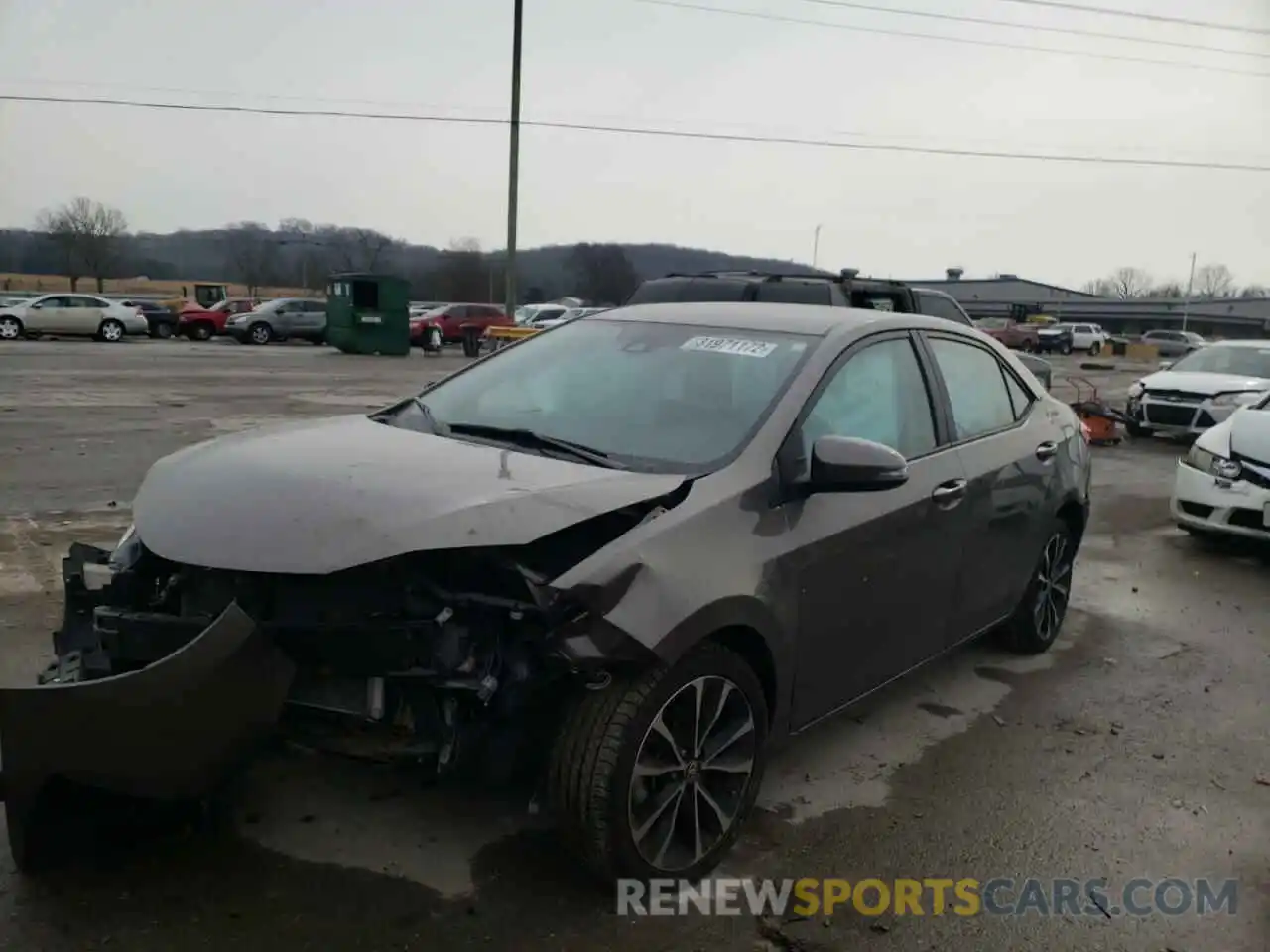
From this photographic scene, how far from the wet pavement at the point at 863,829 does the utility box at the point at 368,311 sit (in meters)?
24.0

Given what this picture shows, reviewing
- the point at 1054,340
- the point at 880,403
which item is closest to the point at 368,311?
the point at 880,403

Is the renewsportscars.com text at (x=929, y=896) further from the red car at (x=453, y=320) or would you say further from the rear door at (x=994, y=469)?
the red car at (x=453, y=320)

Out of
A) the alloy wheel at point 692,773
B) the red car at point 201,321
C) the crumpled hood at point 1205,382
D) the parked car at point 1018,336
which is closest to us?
the alloy wheel at point 692,773

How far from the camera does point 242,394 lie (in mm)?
15711

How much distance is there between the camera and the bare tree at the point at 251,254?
68062 mm

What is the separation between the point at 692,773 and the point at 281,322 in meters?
34.5

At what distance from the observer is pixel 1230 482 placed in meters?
6.97

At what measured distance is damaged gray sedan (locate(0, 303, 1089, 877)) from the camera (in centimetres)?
256

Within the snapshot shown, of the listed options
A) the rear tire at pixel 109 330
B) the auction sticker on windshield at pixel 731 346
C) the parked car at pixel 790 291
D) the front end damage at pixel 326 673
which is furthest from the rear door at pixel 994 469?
the rear tire at pixel 109 330

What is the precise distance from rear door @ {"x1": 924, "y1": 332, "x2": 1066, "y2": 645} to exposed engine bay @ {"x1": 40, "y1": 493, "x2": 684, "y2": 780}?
6.35 ft

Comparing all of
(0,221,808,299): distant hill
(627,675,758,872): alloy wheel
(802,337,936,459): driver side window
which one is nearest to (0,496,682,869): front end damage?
(627,675,758,872): alloy wheel

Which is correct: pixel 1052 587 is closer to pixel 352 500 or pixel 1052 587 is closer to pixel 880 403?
pixel 880 403

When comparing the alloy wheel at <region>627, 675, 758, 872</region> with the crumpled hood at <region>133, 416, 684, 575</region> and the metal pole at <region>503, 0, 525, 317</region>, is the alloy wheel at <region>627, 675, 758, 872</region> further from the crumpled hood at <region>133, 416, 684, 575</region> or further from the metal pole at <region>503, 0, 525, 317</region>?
the metal pole at <region>503, 0, 525, 317</region>

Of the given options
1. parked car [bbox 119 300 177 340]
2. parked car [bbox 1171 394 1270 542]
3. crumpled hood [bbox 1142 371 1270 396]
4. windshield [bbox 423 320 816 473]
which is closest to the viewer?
windshield [bbox 423 320 816 473]
